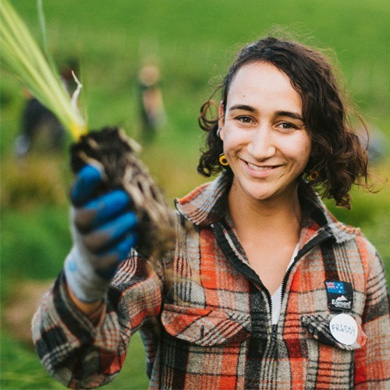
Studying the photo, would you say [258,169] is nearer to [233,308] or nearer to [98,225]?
[233,308]

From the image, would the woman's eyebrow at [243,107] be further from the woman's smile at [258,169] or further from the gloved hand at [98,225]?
the gloved hand at [98,225]

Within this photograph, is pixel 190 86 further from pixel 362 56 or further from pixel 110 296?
pixel 110 296

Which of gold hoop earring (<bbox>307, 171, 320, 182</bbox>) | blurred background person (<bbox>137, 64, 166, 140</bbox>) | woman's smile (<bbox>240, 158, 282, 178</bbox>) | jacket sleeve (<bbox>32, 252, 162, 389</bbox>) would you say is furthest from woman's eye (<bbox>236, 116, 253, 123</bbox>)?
blurred background person (<bbox>137, 64, 166, 140</bbox>)

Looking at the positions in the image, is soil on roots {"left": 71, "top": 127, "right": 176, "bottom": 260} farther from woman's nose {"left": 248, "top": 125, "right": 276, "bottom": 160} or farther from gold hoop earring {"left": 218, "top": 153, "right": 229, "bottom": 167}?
gold hoop earring {"left": 218, "top": 153, "right": 229, "bottom": 167}

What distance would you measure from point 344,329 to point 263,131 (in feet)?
2.12

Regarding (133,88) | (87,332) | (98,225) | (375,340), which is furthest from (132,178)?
(133,88)

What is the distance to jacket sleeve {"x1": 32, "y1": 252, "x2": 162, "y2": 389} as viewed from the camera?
66.8 inches

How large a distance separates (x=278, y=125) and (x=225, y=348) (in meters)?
0.64

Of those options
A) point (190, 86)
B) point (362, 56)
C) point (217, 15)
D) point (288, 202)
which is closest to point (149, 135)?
point (190, 86)

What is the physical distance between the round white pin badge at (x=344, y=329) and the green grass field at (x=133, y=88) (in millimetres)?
1700

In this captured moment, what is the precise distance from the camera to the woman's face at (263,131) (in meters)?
2.16

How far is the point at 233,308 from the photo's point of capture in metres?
2.25

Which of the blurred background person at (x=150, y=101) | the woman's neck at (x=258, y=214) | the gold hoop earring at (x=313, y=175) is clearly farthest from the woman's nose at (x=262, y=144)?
the blurred background person at (x=150, y=101)

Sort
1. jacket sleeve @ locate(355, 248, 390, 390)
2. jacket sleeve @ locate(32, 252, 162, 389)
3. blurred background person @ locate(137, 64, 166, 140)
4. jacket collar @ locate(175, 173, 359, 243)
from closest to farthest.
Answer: jacket sleeve @ locate(32, 252, 162, 389) → jacket collar @ locate(175, 173, 359, 243) → jacket sleeve @ locate(355, 248, 390, 390) → blurred background person @ locate(137, 64, 166, 140)
